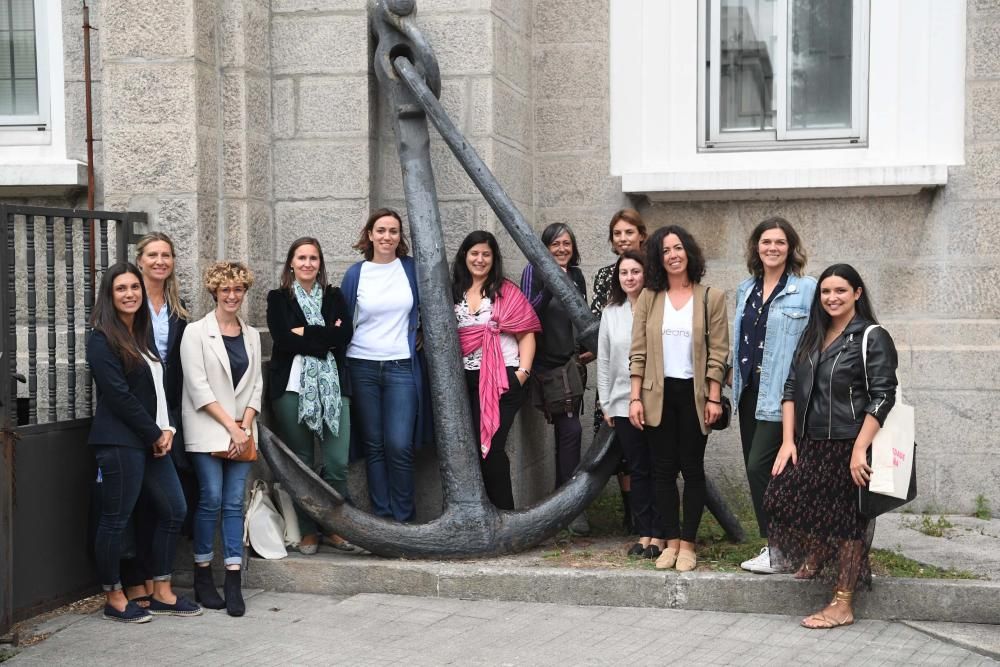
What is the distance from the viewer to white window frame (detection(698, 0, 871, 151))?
291 inches

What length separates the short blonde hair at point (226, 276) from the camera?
5855 millimetres

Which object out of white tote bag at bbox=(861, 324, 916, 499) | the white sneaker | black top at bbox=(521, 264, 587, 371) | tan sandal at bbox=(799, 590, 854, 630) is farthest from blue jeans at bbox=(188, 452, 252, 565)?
white tote bag at bbox=(861, 324, 916, 499)

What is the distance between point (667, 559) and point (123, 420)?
2495 mm

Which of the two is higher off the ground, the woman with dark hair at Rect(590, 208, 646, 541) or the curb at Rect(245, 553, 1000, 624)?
the woman with dark hair at Rect(590, 208, 646, 541)

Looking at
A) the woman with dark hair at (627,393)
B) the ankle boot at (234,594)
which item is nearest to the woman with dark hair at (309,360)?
the ankle boot at (234,594)

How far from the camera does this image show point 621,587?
576 cm

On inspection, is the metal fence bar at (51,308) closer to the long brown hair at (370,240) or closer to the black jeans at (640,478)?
the long brown hair at (370,240)

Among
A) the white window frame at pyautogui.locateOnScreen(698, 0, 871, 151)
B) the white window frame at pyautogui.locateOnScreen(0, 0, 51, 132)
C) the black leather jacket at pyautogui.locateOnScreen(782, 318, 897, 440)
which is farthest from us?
the white window frame at pyautogui.locateOnScreen(698, 0, 871, 151)

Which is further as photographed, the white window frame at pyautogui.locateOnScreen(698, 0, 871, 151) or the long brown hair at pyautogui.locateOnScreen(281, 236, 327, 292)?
the white window frame at pyautogui.locateOnScreen(698, 0, 871, 151)

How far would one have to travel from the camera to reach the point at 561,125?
25.3 ft

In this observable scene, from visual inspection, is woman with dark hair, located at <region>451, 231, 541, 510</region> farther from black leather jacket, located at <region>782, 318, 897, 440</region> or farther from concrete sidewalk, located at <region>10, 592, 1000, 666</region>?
black leather jacket, located at <region>782, 318, 897, 440</region>

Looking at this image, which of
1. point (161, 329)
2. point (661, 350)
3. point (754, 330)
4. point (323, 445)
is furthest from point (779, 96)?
point (161, 329)

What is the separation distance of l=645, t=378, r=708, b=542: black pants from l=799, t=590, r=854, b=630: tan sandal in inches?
30.6

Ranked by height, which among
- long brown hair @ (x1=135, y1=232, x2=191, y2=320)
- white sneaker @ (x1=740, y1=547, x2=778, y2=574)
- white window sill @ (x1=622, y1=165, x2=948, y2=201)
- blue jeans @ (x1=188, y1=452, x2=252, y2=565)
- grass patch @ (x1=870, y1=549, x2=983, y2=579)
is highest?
white window sill @ (x1=622, y1=165, x2=948, y2=201)
